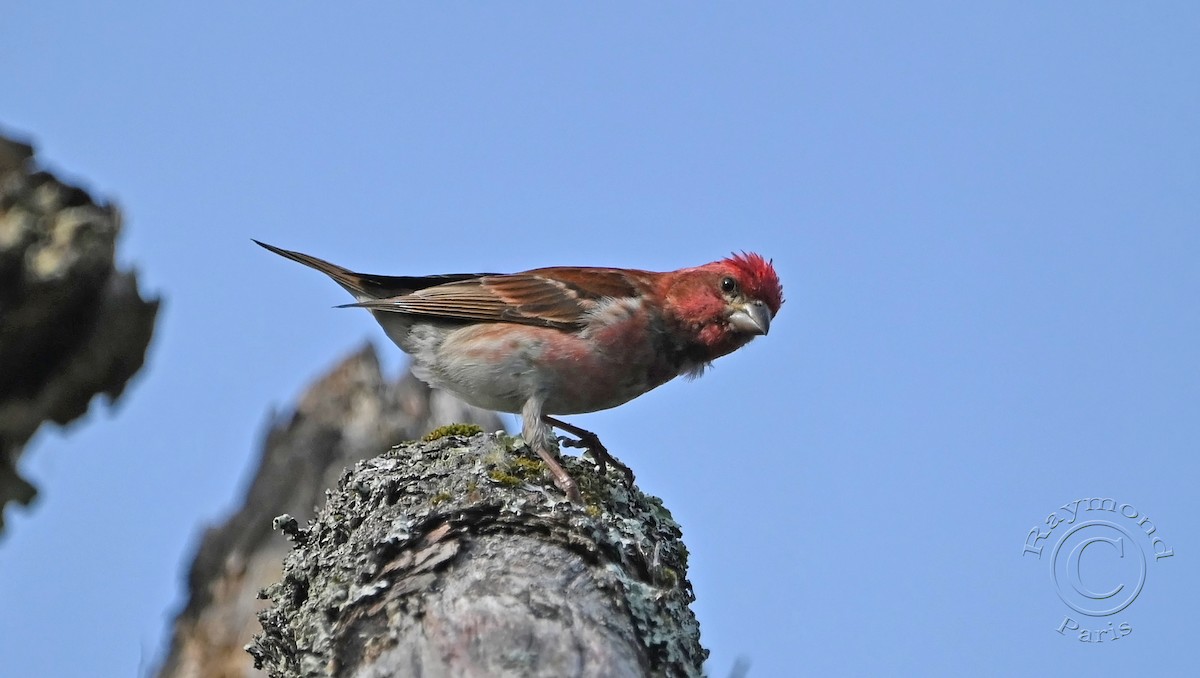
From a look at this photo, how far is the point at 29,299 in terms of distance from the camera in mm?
3398

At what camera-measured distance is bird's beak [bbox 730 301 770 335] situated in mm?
6668

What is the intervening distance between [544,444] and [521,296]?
1779 mm

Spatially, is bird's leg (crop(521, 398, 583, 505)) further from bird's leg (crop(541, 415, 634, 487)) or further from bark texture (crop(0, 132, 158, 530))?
bark texture (crop(0, 132, 158, 530))

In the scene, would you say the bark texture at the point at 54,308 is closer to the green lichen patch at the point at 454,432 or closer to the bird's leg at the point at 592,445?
the green lichen patch at the point at 454,432

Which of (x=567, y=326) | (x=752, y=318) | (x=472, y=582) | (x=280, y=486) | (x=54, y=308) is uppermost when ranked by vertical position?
(x=752, y=318)

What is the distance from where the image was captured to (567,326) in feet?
22.0

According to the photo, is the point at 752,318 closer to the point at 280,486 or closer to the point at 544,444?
the point at 544,444

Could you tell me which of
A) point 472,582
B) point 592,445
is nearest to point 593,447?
point 592,445

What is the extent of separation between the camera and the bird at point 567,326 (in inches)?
259

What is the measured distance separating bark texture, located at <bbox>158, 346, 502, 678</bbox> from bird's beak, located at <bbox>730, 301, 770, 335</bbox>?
2114mm

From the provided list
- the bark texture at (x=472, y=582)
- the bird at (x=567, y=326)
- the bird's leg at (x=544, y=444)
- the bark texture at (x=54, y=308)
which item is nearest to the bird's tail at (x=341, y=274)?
the bird at (x=567, y=326)

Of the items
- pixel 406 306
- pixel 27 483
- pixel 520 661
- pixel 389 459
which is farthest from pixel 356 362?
pixel 520 661

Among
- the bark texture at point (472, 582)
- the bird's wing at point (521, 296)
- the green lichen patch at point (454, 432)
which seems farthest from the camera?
the bird's wing at point (521, 296)

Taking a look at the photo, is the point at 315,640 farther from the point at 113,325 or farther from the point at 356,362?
the point at 356,362
